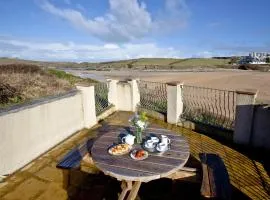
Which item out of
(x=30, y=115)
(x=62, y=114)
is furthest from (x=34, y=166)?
(x=62, y=114)

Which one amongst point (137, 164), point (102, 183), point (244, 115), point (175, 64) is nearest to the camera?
point (137, 164)

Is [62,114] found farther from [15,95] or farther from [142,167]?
[142,167]

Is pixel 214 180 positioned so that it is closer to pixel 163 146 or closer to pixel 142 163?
pixel 163 146

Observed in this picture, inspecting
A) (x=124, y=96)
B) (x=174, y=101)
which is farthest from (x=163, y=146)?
(x=124, y=96)

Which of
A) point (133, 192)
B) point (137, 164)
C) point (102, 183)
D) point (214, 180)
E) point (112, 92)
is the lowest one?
point (102, 183)

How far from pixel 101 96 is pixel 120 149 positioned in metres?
5.45

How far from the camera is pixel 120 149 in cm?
328

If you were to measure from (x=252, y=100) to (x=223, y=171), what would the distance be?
2.54 metres

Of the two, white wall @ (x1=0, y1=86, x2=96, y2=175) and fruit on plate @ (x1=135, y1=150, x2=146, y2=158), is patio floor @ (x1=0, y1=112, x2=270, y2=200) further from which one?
fruit on plate @ (x1=135, y1=150, x2=146, y2=158)

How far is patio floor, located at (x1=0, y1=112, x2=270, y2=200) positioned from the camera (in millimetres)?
3764

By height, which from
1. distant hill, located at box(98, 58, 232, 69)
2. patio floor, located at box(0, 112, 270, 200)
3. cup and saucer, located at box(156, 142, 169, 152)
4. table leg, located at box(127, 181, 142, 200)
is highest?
distant hill, located at box(98, 58, 232, 69)

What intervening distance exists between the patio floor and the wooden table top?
634 millimetres

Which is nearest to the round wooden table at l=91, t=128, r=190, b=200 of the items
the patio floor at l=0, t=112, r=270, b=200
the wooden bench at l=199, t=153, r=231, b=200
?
the wooden bench at l=199, t=153, r=231, b=200

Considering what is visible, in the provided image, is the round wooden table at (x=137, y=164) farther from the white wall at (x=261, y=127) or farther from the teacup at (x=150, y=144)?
the white wall at (x=261, y=127)
